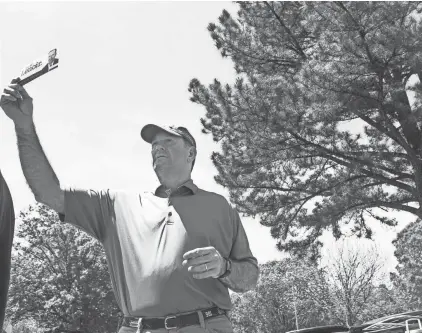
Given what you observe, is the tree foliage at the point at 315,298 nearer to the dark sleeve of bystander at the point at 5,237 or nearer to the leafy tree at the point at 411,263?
the leafy tree at the point at 411,263

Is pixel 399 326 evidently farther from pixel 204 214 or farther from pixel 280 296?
pixel 280 296

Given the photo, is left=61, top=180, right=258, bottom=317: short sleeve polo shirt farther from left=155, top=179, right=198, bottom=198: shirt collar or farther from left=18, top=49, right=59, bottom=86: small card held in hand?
left=18, top=49, right=59, bottom=86: small card held in hand

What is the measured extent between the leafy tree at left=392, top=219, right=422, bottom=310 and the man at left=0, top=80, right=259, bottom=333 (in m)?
35.4

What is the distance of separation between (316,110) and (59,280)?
63.0 feet

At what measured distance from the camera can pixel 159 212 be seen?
214 centimetres

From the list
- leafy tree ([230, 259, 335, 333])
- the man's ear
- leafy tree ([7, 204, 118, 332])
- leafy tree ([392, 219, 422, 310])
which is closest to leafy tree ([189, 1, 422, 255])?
the man's ear

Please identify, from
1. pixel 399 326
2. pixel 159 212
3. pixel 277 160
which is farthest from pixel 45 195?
pixel 277 160

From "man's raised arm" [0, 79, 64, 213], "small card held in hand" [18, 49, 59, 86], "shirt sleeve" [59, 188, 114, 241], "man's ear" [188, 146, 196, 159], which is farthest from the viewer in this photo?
"man's ear" [188, 146, 196, 159]

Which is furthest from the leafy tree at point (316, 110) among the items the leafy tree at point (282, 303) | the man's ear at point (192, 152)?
the leafy tree at point (282, 303)

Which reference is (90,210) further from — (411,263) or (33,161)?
(411,263)

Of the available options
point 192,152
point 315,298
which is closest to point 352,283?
point 315,298

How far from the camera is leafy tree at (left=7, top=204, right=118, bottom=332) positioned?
25.5m

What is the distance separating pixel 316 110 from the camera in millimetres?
11102

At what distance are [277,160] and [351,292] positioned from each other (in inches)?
847
